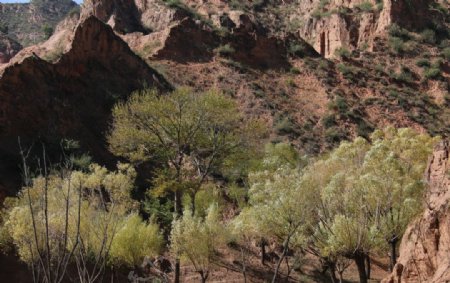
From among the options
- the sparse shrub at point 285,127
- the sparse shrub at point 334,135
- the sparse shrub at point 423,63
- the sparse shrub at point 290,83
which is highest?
the sparse shrub at point 423,63

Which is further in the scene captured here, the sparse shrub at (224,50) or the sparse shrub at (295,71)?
the sparse shrub at (295,71)

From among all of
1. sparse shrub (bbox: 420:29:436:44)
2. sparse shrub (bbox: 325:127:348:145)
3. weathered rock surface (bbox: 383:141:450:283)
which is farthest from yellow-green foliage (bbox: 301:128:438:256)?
sparse shrub (bbox: 420:29:436:44)

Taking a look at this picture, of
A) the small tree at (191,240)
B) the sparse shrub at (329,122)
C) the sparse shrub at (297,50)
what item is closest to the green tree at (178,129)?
the small tree at (191,240)

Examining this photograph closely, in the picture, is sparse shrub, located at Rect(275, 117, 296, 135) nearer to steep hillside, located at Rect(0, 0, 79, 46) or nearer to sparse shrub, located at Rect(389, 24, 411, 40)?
sparse shrub, located at Rect(389, 24, 411, 40)

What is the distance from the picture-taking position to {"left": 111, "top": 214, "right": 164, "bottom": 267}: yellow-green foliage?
22141 mm

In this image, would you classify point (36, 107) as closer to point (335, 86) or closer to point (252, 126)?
point (252, 126)

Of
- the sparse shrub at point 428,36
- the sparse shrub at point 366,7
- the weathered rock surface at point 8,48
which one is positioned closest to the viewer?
the sparse shrub at point 428,36

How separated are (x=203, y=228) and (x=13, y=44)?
67.0 meters

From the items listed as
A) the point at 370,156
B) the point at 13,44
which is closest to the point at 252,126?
the point at 370,156

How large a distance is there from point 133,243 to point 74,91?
74.8 feet

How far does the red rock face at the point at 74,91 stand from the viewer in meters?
35.5

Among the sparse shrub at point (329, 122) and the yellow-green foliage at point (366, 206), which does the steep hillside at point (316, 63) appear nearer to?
the sparse shrub at point (329, 122)

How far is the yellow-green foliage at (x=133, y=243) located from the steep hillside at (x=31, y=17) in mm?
77279

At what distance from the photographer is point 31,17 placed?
105688 millimetres
